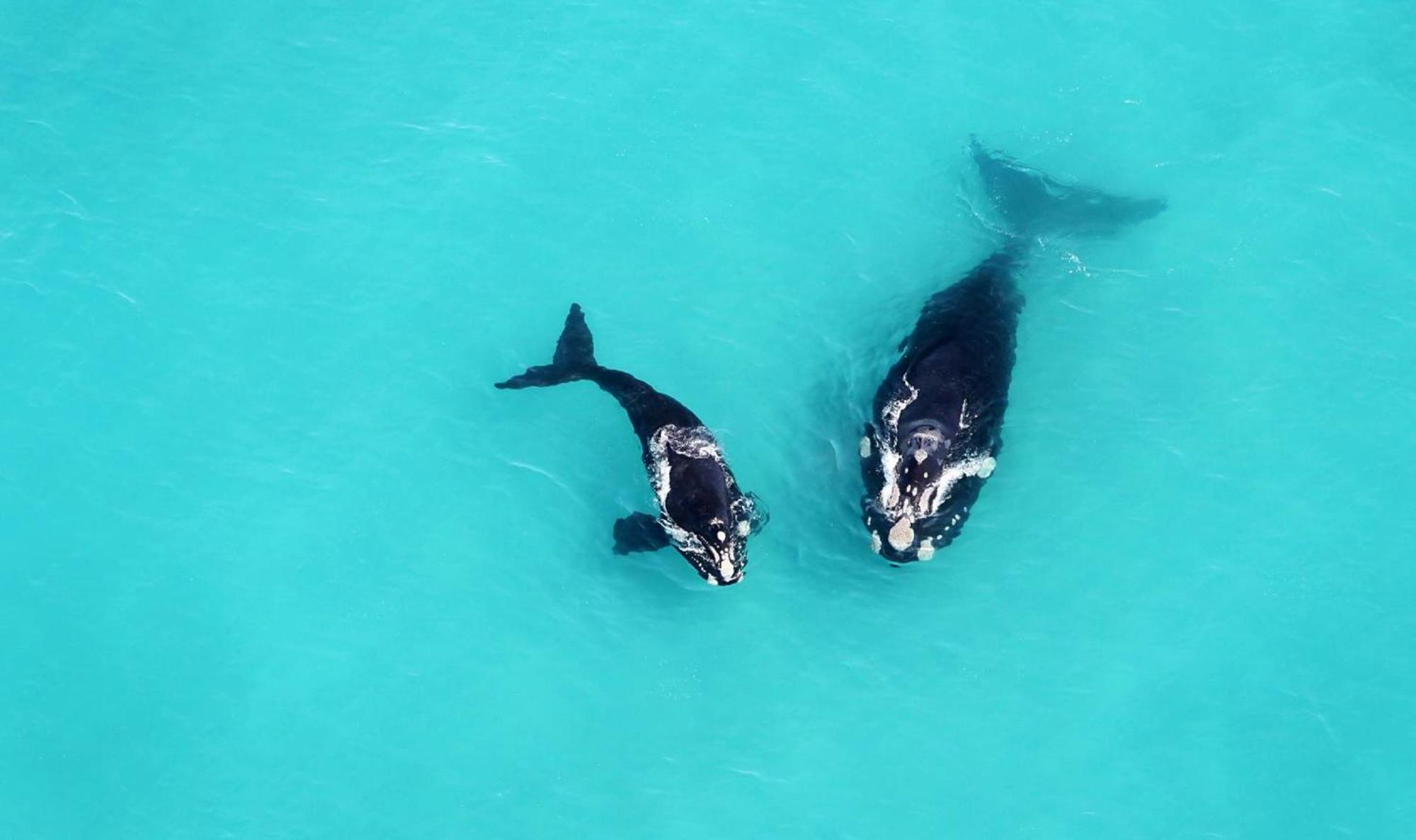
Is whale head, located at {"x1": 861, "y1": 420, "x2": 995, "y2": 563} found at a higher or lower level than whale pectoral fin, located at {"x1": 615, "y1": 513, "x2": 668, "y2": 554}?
higher

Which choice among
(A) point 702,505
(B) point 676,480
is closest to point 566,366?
(B) point 676,480

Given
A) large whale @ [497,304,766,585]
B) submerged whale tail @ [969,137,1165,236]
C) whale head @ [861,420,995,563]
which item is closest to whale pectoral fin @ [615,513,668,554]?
large whale @ [497,304,766,585]

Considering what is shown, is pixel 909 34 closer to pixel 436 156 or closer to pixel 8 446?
pixel 436 156

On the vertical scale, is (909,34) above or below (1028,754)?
above

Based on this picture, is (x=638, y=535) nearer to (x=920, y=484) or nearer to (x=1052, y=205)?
(x=920, y=484)

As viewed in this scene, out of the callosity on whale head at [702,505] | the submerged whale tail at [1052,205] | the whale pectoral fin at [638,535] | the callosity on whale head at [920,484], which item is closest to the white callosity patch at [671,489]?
the callosity on whale head at [702,505]

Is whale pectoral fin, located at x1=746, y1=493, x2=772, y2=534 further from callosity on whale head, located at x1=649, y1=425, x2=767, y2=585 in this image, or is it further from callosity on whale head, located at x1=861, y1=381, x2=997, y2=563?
callosity on whale head, located at x1=861, y1=381, x2=997, y2=563

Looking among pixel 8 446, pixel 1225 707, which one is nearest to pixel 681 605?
pixel 1225 707
